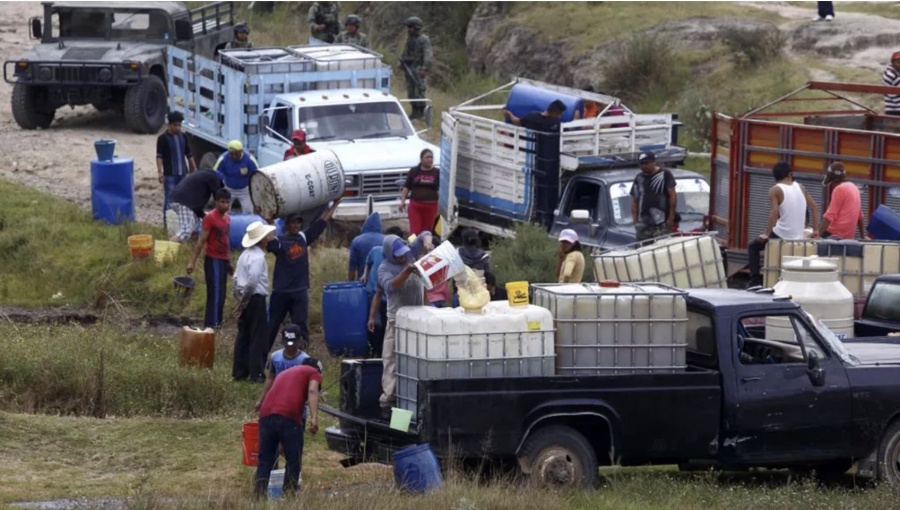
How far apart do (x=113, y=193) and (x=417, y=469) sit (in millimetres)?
10968

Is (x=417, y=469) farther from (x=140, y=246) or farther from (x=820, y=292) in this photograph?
(x=140, y=246)

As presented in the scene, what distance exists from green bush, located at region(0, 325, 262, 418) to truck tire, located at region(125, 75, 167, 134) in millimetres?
11487

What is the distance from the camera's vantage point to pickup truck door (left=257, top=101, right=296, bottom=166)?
20109 millimetres

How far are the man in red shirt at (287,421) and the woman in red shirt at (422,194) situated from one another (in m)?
8.04

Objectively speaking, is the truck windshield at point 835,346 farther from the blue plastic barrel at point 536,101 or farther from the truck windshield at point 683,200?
the blue plastic barrel at point 536,101

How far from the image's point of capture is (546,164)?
680 inches

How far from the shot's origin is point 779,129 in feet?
51.0

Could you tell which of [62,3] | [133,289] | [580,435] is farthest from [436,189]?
[62,3]

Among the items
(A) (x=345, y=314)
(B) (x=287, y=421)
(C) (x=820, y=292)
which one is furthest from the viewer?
(A) (x=345, y=314)

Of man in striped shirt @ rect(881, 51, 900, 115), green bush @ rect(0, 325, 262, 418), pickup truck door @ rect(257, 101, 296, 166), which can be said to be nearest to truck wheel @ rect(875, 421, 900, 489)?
green bush @ rect(0, 325, 262, 418)

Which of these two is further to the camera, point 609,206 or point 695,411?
point 609,206

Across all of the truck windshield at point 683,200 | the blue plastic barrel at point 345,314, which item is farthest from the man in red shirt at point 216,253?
the truck windshield at point 683,200

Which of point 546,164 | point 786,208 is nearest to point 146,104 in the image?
point 546,164

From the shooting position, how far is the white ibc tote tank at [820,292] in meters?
12.2
